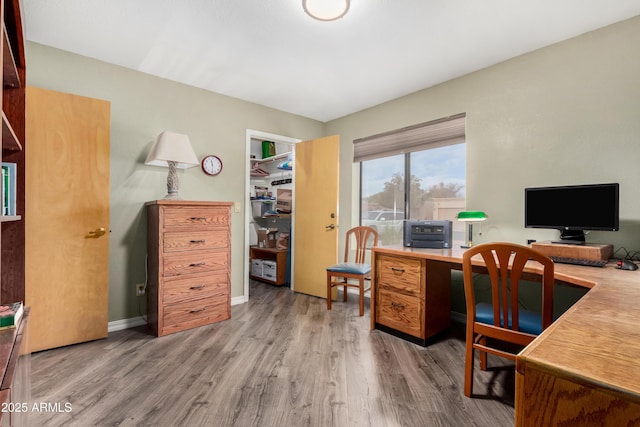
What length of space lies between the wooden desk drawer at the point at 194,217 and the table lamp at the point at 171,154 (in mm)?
179

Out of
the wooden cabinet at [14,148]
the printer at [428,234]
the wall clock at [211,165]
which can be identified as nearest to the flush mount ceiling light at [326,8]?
the wooden cabinet at [14,148]

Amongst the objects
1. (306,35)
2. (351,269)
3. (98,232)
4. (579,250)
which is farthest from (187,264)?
(579,250)

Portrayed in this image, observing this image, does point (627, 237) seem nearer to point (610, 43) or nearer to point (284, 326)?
point (610, 43)

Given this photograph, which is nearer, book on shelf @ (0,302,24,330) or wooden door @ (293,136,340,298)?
book on shelf @ (0,302,24,330)

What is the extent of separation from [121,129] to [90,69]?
519 mm

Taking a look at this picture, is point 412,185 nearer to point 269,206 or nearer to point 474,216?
point 474,216

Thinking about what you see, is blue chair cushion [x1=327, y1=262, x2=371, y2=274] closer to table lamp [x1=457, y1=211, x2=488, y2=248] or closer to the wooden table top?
table lamp [x1=457, y1=211, x2=488, y2=248]

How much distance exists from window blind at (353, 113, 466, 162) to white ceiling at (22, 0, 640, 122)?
428 mm

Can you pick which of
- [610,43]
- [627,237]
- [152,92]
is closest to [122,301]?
[152,92]

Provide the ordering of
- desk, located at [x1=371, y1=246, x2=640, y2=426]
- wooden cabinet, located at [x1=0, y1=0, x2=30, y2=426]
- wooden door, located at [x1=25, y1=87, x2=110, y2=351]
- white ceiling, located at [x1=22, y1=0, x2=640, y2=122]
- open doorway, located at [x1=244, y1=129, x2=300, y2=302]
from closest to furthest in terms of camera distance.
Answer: desk, located at [x1=371, y1=246, x2=640, y2=426] < wooden cabinet, located at [x1=0, y1=0, x2=30, y2=426] < white ceiling, located at [x1=22, y1=0, x2=640, y2=122] < wooden door, located at [x1=25, y1=87, x2=110, y2=351] < open doorway, located at [x1=244, y1=129, x2=300, y2=302]

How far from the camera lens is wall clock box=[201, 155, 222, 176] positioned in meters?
3.12

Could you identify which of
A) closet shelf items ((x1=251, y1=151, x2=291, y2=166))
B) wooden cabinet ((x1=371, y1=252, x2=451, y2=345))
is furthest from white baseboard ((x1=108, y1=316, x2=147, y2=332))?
closet shelf items ((x1=251, y1=151, x2=291, y2=166))

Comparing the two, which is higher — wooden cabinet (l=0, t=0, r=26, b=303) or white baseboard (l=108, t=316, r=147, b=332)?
wooden cabinet (l=0, t=0, r=26, b=303)

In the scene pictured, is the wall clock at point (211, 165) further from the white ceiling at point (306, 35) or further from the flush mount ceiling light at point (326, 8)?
the flush mount ceiling light at point (326, 8)
